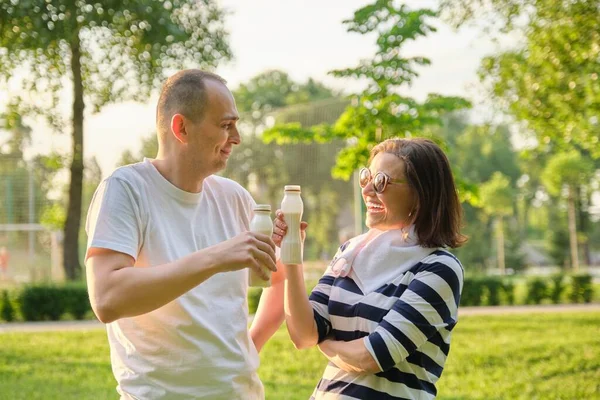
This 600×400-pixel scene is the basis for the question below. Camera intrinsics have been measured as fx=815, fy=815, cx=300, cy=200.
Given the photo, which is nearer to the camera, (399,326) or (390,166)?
(399,326)

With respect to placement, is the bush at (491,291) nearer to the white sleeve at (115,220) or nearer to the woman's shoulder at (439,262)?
the woman's shoulder at (439,262)

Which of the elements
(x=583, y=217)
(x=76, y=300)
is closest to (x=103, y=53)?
(x=76, y=300)

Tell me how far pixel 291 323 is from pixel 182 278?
445mm

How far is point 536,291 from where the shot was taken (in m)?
17.9

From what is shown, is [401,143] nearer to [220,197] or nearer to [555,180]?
[220,197]

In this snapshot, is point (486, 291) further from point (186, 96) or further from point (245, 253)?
point (245, 253)

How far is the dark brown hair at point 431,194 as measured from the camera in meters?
2.28

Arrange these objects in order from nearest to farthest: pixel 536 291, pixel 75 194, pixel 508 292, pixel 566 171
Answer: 1. pixel 75 194
2. pixel 508 292
3. pixel 536 291
4. pixel 566 171

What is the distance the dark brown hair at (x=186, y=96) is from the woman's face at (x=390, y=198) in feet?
1.70

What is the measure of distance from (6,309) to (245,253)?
13657mm

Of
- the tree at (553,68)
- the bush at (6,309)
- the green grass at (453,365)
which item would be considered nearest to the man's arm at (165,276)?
the green grass at (453,365)

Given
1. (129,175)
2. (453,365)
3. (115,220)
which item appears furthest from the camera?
(453,365)

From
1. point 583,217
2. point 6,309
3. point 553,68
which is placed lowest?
point 6,309

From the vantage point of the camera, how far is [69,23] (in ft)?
48.4
